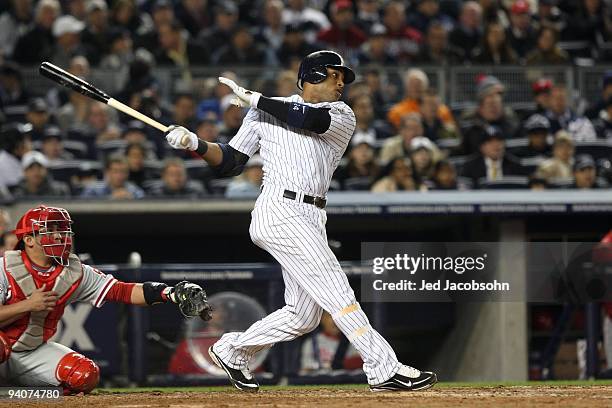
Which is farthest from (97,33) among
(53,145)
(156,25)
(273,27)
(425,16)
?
(425,16)

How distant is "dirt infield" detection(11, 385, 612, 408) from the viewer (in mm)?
6164

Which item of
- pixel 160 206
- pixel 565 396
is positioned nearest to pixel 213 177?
pixel 160 206

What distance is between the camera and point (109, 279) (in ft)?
23.3

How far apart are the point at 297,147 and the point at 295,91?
5.63 metres

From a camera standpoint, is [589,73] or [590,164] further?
[589,73]

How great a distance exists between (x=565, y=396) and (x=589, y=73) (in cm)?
741

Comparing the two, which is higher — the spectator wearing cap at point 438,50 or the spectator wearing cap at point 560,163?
the spectator wearing cap at point 438,50

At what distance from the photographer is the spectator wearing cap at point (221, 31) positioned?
45.1 ft

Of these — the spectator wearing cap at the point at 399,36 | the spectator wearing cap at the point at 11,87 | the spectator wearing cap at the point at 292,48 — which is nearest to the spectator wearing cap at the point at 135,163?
the spectator wearing cap at the point at 11,87

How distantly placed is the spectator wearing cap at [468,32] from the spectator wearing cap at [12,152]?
16.4ft

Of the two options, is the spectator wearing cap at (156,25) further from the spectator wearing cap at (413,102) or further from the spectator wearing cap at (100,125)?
the spectator wearing cap at (413,102)

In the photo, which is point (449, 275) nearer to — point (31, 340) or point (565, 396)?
point (565, 396)

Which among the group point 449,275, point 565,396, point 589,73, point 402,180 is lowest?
point 565,396

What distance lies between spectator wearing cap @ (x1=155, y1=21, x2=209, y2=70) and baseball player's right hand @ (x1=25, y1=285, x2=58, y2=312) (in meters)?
6.85
